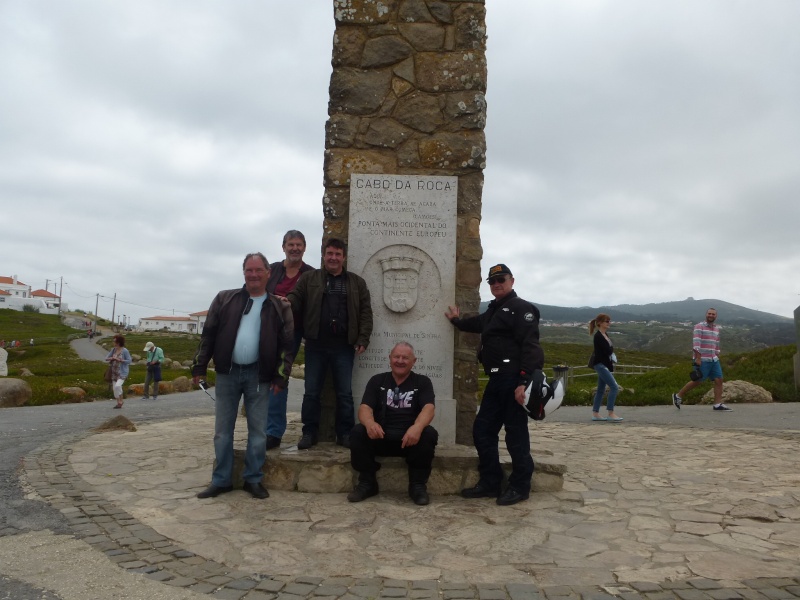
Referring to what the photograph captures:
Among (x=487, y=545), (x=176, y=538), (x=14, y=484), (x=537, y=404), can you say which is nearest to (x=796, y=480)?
(x=537, y=404)

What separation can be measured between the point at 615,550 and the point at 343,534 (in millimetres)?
1735

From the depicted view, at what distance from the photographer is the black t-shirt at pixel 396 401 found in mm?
4973

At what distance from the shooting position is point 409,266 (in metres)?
6.09

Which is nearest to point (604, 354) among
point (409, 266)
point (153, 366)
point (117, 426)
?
Answer: point (409, 266)

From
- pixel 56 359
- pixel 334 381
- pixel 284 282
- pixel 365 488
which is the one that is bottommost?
pixel 56 359

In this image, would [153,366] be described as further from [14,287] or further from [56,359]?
[14,287]

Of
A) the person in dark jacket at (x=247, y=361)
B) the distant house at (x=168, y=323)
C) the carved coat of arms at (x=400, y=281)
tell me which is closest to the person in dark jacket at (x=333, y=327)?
the carved coat of arms at (x=400, y=281)

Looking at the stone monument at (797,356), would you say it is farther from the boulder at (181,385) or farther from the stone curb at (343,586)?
the boulder at (181,385)

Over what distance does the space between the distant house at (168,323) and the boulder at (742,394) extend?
133970 mm

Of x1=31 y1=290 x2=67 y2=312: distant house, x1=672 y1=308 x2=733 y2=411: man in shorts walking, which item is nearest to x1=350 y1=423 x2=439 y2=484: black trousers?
x1=672 y1=308 x2=733 y2=411: man in shorts walking

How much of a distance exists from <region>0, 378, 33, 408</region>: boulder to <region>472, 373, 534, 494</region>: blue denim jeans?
12663 millimetres

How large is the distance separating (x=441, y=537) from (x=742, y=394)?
33.7 feet

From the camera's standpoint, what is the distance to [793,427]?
8945 mm

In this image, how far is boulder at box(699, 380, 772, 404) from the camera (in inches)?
475
